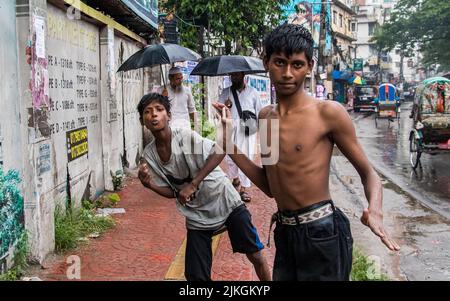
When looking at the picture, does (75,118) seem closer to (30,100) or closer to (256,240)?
(30,100)

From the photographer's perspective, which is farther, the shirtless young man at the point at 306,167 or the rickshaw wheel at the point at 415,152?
the rickshaw wheel at the point at 415,152

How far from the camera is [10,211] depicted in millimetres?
4188

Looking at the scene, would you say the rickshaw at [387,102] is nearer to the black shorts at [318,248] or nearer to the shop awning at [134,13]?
the shop awning at [134,13]

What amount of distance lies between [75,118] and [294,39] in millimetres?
4436

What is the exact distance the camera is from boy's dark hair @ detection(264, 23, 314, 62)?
245 centimetres

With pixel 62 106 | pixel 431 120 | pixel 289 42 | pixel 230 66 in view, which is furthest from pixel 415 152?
pixel 289 42

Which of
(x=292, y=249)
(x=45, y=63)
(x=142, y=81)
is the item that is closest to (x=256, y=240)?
(x=292, y=249)

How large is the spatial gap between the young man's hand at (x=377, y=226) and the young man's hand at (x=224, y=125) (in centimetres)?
87

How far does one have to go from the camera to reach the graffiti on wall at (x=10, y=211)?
4.08 m

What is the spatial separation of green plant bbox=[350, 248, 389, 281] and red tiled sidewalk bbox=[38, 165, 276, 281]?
766 mm

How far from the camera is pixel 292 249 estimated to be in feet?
8.29

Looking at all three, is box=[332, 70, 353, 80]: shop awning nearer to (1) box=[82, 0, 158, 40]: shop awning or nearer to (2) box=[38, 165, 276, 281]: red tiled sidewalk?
(1) box=[82, 0, 158, 40]: shop awning

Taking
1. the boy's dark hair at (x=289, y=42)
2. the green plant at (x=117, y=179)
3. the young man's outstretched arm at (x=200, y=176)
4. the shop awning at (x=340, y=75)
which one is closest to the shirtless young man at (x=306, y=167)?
the boy's dark hair at (x=289, y=42)

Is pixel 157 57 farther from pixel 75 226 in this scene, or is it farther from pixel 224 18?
pixel 224 18
